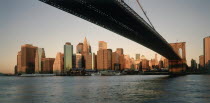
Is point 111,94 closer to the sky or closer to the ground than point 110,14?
closer to the ground

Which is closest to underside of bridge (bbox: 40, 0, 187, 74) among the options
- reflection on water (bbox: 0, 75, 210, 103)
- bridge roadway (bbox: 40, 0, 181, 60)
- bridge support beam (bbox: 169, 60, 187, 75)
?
bridge roadway (bbox: 40, 0, 181, 60)

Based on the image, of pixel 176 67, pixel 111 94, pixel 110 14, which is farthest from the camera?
pixel 176 67

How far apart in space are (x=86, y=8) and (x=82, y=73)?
501 feet

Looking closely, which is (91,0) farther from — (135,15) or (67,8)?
(135,15)

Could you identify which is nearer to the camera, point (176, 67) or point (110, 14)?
point (110, 14)

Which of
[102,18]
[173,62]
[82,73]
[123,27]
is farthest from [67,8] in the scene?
[82,73]

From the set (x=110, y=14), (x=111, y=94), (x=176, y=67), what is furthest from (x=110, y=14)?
(x=176, y=67)

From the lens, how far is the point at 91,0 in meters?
34.8

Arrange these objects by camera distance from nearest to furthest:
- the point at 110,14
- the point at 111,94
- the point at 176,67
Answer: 1. the point at 111,94
2. the point at 110,14
3. the point at 176,67

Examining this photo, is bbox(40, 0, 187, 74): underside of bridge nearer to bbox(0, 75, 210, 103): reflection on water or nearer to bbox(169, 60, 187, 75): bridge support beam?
bbox(0, 75, 210, 103): reflection on water

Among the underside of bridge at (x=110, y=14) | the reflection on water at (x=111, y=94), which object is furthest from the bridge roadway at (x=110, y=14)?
the reflection on water at (x=111, y=94)

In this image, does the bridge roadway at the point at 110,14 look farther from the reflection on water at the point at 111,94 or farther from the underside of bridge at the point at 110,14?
the reflection on water at the point at 111,94

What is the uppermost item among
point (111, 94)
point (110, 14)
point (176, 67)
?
point (110, 14)

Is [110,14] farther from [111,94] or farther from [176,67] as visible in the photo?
[176,67]
